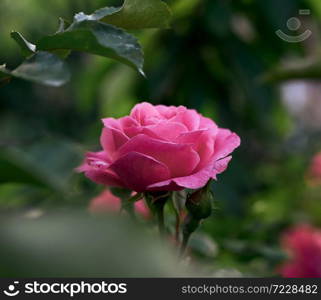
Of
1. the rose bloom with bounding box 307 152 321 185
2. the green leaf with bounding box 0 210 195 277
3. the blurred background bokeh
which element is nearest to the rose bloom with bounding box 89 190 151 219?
the green leaf with bounding box 0 210 195 277

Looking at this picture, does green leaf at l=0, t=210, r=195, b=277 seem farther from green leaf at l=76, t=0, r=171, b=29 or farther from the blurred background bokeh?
the blurred background bokeh

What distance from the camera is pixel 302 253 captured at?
866mm

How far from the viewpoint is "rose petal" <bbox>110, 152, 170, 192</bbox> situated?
1.38 ft

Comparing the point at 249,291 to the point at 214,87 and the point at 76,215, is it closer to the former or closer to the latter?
the point at 76,215

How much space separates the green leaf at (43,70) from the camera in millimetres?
319

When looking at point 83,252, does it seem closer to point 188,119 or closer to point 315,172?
point 188,119

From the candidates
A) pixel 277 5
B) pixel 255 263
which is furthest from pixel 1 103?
pixel 255 263

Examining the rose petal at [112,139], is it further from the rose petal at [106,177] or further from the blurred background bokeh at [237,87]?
the blurred background bokeh at [237,87]

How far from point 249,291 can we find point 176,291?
0.10 metres

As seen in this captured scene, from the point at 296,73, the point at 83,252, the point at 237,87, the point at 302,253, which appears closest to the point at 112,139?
the point at 83,252

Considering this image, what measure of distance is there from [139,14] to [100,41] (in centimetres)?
6

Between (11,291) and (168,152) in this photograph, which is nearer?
(11,291)

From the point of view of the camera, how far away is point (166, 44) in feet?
5.09

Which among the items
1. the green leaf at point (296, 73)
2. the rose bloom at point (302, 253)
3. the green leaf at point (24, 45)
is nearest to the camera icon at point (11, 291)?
the green leaf at point (24, 45)
